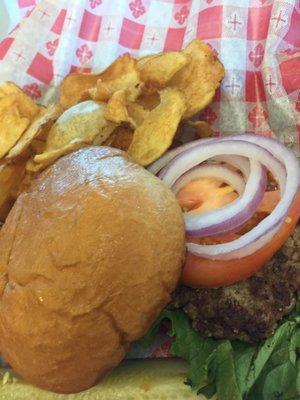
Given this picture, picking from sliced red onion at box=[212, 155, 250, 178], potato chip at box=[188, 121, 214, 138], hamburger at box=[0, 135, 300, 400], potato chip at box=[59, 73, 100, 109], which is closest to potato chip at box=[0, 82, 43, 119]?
potato chip at box=[59, 73, 100, 109]

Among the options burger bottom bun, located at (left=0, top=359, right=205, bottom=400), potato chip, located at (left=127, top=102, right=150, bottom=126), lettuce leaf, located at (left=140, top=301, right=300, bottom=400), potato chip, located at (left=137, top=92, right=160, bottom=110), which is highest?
potato chip, located at (left=137, top=92, right=160, bottom=110)

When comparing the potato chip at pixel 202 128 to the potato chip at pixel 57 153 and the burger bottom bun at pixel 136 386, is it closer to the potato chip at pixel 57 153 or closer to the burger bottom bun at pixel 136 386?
the potato chip at pixel 57 153

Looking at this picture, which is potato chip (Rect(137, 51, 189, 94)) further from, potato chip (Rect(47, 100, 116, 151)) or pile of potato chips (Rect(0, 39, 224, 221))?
potato chip (Rect(47, 100, 116, 151))

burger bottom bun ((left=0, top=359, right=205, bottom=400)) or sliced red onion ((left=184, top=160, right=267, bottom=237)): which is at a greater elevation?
sliced red onion ((left=184, top=160, right=267, bottom=237))

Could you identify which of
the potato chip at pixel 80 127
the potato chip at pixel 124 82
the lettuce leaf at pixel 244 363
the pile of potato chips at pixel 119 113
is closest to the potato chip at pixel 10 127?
the pile of potato chips at pixel 119 113

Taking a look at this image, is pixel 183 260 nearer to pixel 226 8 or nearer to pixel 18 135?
pixel 18 135

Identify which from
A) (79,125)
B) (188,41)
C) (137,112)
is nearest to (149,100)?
(137,112)
